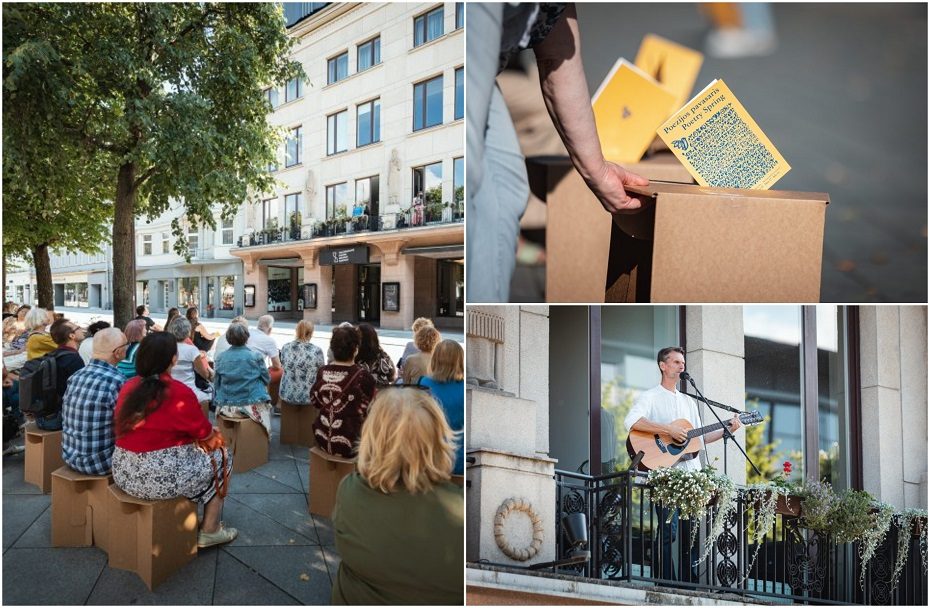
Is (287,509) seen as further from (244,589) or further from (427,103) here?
(427,103)

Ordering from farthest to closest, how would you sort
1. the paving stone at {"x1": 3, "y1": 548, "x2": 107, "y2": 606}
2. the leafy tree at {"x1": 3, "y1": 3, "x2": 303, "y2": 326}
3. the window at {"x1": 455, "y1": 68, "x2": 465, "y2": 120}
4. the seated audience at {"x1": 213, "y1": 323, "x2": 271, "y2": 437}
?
the seated audience at {"x1": 213, "y1": 323, "x2": 271, "y2": 437} → the leafy tree at {"x1": 3, "y1": 3, "x2": 303, "y2": 326} → the paving stone at {"x1": 3, "y1": 548, "x2": 107, "y2": 606} → the window at {"x1": 455, "y1": 68, "x2": 465, "y2": 120}

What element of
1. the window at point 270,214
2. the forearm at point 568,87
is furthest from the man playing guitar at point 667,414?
the window at point 270,214

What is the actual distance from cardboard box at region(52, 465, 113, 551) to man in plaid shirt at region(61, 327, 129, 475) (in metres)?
0.08

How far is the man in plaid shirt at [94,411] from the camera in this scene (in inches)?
111

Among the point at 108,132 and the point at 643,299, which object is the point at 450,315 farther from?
the point at 108,132

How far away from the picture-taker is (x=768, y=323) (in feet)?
8.42

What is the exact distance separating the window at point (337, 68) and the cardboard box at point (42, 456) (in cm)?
281

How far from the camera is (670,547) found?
2.76 metres

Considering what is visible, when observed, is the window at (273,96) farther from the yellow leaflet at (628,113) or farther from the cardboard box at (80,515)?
the yellow leaflet at (628,113)

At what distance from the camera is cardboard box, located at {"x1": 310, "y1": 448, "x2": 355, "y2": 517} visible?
332 centimetres

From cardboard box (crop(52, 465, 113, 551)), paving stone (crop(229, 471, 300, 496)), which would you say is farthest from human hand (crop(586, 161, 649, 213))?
paving stone (crop(229, 471, 300, 496))

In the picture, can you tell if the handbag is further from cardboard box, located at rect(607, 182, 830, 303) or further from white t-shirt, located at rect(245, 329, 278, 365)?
white t-shirt, located at rect(245, 329, 278, 365)

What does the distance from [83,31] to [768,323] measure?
13.8 ft

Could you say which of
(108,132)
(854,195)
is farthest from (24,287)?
(854,195)
